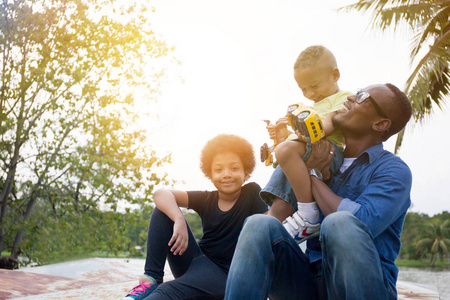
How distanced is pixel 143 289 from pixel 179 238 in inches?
13.5

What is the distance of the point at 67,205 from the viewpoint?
318 inches

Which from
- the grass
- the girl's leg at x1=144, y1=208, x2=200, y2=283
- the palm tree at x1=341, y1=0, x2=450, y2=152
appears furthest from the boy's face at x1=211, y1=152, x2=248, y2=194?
the grass

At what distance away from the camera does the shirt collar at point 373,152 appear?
5.98 ft

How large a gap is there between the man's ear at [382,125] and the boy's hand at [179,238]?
1174mm

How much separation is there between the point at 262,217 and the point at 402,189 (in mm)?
573

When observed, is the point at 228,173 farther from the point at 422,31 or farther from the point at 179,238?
the point at 422,31

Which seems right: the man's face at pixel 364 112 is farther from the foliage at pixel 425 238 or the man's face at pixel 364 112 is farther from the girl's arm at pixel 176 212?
the foliage at pixel 425 238

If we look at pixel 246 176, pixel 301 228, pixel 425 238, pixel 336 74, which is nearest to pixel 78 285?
pixel 246 176

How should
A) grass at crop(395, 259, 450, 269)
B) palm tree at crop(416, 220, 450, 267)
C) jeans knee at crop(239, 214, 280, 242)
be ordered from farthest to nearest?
palm tree at crop(416, 220, 450, 267) < grass at crop(395, 259, 450, 269) < jeans knee at crop(239, 214, 280, 242)

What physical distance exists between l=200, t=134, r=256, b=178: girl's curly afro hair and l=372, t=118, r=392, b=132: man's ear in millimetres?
982

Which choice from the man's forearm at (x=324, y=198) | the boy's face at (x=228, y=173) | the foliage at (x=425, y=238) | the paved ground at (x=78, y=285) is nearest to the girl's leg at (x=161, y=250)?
the boy's face at (x=228, y=173)

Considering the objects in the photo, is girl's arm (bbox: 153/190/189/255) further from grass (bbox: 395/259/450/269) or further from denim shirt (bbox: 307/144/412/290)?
grass (bbox: 395/259/450/269)

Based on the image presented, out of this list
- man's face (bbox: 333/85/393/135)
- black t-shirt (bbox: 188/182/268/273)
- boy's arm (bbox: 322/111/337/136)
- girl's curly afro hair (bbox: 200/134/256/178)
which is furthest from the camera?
girl's curly afro hair (bbox: 200/134/256/178)

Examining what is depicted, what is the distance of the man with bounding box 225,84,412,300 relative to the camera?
138 centimetres
